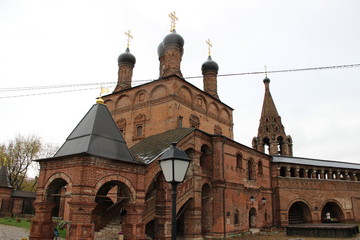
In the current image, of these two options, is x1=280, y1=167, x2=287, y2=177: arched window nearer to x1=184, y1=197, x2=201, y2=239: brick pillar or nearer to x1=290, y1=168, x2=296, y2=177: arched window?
x1=290, y1=168, x2=296, y2=177: arched window

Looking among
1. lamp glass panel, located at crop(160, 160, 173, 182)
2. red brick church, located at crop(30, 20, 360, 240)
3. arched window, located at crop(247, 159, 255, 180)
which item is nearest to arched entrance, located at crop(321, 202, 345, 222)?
red brick church, located at crop(30, 20, 360, 240)

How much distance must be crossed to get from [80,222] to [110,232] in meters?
4.15

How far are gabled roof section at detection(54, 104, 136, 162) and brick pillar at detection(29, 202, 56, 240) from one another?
6.49 ft

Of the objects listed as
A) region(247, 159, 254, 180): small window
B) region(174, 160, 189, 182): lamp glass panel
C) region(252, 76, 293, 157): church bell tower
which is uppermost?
region(252, 76, 293, 157): church bell tower

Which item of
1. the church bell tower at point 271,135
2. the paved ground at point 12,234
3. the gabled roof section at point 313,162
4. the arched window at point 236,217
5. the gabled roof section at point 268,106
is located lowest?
the paved ground at point 12,234

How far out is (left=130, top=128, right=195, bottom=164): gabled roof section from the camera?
13516 mm

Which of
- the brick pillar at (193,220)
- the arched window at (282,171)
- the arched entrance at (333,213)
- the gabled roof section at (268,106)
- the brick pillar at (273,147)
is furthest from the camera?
the gabled roof section at (268,106)

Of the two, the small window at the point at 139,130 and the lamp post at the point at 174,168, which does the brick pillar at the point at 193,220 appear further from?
the lamp post at the point at 174,168

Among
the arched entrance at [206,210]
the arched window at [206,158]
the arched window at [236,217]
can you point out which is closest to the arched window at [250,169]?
the arched window at [236,217]

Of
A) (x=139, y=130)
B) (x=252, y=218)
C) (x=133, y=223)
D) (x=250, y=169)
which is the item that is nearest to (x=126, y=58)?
(x=139, y=130)

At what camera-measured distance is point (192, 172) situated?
588 inches

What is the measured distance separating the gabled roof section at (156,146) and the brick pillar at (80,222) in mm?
3498

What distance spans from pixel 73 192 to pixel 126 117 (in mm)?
13461

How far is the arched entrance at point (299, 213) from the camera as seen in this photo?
81.9 feet
